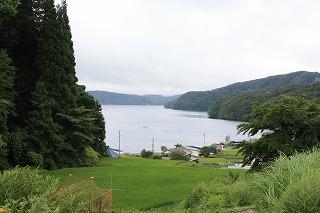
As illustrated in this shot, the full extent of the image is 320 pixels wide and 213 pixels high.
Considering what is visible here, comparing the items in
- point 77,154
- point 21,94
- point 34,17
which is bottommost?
point 77,154

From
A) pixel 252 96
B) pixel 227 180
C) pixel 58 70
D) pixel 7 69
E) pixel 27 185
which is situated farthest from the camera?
pixel 252 96

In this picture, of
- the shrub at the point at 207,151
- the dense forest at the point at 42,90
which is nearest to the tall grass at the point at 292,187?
the dense forest at the point at 42,90

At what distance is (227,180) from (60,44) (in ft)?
63.6

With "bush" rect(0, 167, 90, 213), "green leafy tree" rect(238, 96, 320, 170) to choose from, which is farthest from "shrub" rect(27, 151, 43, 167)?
"bush" rect(0, 167, 90, 213)

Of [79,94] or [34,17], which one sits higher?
[34,17]

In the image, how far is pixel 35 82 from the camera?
3416cm

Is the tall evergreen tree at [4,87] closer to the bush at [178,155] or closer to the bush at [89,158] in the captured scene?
the bush at [89,158]

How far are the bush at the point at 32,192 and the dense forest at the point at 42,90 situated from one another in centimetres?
2467

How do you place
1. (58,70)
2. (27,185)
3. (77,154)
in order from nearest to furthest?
1. (27,185)
2. (58,70)
3. (77,154)

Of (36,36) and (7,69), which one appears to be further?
(36,36)

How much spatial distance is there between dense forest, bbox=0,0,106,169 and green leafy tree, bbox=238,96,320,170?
1840 centimetres

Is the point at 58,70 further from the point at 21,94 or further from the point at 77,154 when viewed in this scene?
the point at 77,154

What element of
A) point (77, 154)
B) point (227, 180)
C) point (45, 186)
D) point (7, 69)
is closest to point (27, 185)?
point (45, 186)

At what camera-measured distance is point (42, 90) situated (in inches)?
1281
